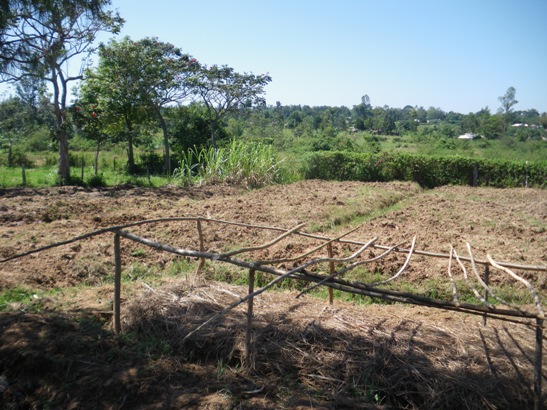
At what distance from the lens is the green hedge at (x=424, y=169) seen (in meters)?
16.0

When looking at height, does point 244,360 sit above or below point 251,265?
below

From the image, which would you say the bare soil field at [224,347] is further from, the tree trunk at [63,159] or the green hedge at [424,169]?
the green hedge at [424,169]

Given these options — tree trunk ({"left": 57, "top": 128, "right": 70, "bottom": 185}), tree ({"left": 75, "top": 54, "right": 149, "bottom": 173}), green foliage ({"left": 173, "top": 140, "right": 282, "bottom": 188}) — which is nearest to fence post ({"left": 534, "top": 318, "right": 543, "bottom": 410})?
green foliage ({"left": 173, "top": 140, "right": 282, "bottom": 188})

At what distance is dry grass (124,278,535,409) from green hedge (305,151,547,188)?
514 inches

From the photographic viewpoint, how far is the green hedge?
15969 millimetres

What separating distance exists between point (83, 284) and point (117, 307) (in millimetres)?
2040

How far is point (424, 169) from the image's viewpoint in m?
16.8

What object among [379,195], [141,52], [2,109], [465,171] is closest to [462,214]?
[379,195]

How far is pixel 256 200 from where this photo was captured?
11.5 metres

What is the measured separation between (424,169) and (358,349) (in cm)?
1439

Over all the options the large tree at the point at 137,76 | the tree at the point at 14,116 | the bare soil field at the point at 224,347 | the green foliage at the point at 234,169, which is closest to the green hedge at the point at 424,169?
the green foliage at the point at 234,169

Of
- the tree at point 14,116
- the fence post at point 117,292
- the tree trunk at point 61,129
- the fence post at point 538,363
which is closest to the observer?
the fence post at point 538,363

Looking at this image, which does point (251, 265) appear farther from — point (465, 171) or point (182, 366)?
point (465, 171)

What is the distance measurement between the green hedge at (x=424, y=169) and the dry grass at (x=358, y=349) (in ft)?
42.8
